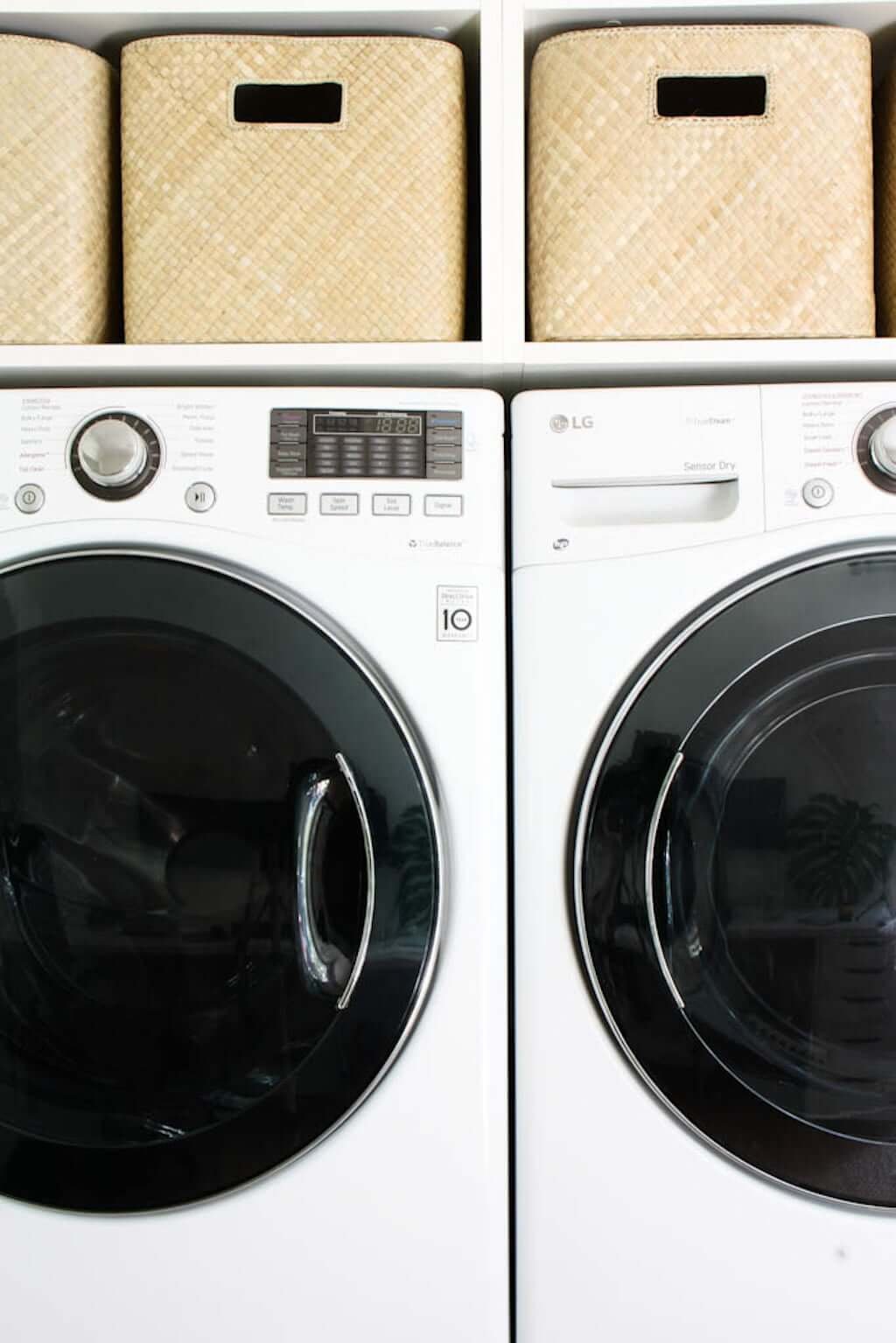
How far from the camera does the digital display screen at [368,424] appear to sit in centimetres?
95

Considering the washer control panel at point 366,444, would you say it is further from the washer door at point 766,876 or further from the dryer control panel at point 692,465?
the washer door at point 766,876

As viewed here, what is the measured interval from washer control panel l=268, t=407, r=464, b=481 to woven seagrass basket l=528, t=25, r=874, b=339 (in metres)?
0.17

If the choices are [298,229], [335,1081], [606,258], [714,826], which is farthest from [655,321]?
[335,1081]

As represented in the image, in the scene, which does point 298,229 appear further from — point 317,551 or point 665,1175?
point 665,1175

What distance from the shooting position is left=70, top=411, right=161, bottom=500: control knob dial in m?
0.93

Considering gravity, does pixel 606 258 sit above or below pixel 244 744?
above

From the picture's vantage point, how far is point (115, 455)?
934 millimetres

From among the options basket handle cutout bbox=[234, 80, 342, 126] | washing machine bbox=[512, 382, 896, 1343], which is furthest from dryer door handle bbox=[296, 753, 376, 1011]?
basket handle cutout bbox=[234, 80, 342, 126]

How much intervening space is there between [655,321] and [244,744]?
22.7 inches

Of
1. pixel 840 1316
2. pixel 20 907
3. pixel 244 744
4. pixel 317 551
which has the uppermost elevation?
pixel 317 551

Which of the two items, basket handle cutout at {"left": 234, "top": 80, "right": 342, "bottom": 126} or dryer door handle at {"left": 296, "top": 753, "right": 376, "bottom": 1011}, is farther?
basket handle cutout at {"left": 234, "top": 80, "right": 342, "bottom": 126}

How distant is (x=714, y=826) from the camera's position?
2.95ft

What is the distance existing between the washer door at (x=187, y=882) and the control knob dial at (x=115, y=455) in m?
0.07

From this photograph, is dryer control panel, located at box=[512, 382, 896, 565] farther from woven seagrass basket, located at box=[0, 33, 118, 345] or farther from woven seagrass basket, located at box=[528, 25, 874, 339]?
woven seagrass basket, located at box=[0, 33, 118, 345]
